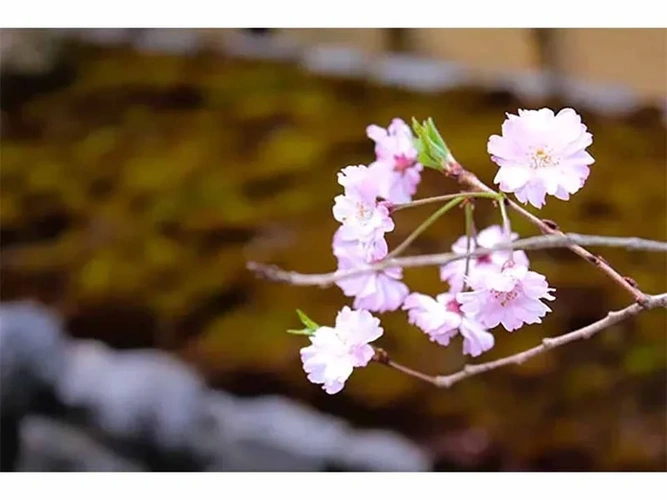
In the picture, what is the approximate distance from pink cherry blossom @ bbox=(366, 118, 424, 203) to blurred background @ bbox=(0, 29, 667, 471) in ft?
1.43

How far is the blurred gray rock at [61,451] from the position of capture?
38.4 inches

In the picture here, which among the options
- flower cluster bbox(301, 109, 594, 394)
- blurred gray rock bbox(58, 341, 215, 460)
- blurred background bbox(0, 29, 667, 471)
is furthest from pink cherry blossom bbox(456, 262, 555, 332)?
blurred gray rock bbox(58, 341, 215, 460)

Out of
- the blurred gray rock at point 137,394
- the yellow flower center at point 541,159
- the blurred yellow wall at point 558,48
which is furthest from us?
the blurred gray rock at point 137,394

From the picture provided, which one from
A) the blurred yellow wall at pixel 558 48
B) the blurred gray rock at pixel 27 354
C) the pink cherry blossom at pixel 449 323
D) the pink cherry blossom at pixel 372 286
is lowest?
the pink cherry blossom at pixel 449 323

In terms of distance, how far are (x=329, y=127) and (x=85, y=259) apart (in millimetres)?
344

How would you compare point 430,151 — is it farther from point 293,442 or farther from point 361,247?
point 293,442

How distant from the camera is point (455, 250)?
49 centimetres

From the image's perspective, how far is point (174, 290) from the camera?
1028 mm

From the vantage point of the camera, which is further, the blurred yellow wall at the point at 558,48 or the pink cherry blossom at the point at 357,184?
the blurred yellow wall at the point at 558,48

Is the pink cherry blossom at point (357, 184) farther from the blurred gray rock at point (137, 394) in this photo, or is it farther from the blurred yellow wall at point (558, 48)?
the blurred gray rock at point (137, 394)

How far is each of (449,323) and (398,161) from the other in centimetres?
9

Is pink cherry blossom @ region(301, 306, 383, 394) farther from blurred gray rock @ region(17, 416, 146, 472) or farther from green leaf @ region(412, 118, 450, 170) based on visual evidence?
blurred gray rock @ region(17, 416, 146, 472)

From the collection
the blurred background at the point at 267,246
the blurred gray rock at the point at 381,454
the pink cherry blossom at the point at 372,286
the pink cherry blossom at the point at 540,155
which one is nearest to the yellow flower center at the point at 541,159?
the pink cherry blossom at the point at 540,155

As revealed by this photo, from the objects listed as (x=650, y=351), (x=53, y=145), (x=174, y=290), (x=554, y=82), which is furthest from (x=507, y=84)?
(x=53, y=145)
